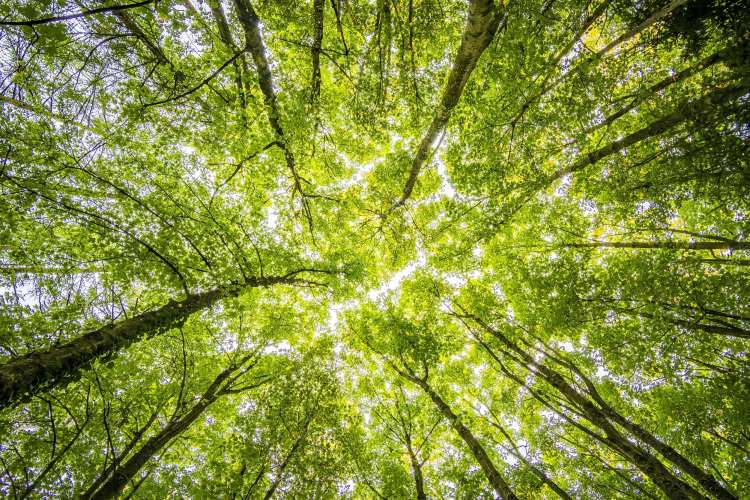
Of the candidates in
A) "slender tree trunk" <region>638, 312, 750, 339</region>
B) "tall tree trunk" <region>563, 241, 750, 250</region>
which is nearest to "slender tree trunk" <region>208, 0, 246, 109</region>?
"tall tree trunk" <region>563, 241, 750, 250</region>

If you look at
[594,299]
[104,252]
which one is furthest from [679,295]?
[104,252]

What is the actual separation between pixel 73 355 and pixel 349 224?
A: 286 inches

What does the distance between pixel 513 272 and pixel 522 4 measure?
7.41 meters

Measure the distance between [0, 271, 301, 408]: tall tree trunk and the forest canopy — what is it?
0.13 feet

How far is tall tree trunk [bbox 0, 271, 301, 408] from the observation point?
2.96m

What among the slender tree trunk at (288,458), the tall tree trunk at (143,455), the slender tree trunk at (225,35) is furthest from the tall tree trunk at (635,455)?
the slender tree trunk at (225,35)

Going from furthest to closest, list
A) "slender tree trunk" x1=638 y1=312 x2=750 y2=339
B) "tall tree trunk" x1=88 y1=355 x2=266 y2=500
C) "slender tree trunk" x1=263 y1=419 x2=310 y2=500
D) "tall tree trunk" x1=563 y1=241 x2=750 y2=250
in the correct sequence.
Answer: "slender tree trunk" x1=263 y1=419 x2=310 y2=500
"slender tree trunk" x1=638 y1=312 x2=750 y2=339
"tall tree trunk" x1=88 y1=355 x2=266 y2=500
"tall tree trunk" x1=563 y1=241 x2=750 y2=250

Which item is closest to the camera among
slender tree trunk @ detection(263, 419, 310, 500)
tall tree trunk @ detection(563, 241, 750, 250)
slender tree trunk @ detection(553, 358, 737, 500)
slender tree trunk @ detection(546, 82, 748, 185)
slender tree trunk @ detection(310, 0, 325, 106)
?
slender tree trunk @ detection(546, 82, 748, 185)

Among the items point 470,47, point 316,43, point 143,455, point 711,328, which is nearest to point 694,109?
point 470,47

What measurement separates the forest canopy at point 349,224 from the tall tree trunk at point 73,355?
4 centimetres

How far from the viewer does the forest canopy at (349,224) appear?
443 centimetres

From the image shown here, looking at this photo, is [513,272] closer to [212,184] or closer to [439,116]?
[439,116]

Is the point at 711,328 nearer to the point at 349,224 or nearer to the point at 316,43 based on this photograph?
the point at 349,224

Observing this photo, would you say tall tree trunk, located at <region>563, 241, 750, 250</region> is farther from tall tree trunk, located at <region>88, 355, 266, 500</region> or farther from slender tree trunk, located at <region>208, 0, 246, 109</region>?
tall tree trunk, located at <region>88, 355, 266, 500</region>
